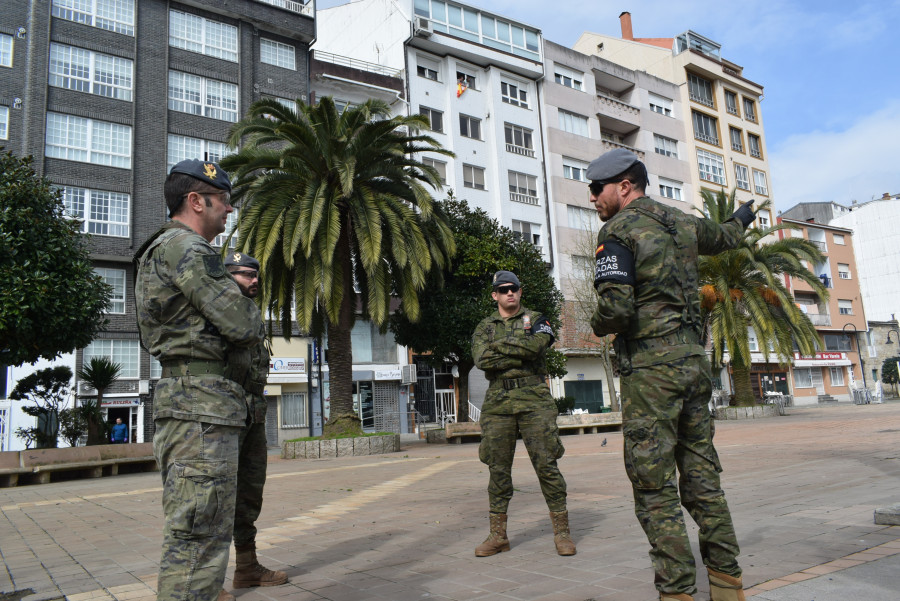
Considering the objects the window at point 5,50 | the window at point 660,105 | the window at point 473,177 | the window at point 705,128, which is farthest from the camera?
the window at point 705,128

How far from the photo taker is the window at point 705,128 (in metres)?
48.2

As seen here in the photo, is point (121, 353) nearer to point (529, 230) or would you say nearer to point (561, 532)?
point (529, 230)

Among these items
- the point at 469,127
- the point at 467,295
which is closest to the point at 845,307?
the point at 469,127

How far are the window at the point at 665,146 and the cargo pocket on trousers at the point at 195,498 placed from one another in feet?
152

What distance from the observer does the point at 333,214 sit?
16.5 meters

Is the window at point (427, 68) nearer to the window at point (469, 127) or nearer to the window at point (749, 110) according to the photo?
the window at point (469, 127)

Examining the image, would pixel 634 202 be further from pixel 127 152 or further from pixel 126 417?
pixel 127 152

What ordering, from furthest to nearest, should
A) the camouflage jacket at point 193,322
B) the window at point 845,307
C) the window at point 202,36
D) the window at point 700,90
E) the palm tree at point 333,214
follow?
the window at point 845,307 < the window at point 700,90 < the window at point 202,36 < the palm tree at point 333,214 < the camouflage jacket at point 193,322

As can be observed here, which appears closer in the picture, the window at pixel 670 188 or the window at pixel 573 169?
the window at pixel 573 169

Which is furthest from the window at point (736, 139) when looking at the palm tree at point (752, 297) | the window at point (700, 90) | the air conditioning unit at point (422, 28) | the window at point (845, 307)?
the air conditioning unit at point (422, 28)

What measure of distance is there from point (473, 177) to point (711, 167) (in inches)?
884

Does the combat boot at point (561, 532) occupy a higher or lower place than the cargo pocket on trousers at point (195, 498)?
lower

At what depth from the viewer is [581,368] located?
38250mm

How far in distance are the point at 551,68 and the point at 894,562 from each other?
133 ft
